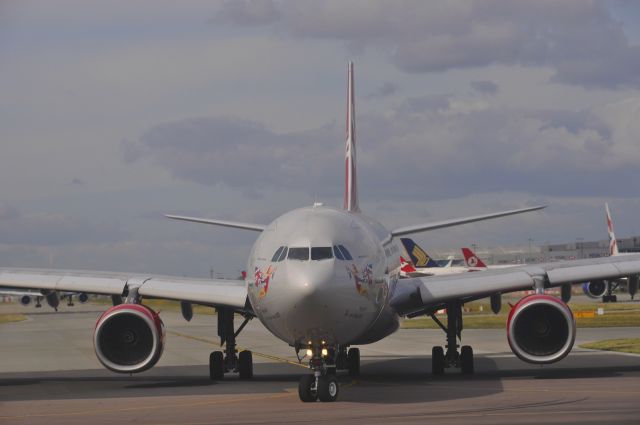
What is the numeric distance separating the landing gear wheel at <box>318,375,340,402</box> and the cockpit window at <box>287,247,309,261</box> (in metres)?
2.23

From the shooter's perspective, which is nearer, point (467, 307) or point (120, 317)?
point (120, 317)

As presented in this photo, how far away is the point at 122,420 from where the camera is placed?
16.9 m

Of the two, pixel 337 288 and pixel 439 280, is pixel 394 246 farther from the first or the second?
pixel 337 288

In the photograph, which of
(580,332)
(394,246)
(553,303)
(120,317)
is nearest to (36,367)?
(120,317)

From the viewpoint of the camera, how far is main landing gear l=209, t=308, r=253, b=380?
25453mm

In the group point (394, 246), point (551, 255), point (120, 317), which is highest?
point (551, 255)

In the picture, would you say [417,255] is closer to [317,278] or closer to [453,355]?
[453,355]

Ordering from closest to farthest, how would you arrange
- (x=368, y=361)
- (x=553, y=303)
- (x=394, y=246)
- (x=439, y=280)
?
1. (x=553, y=303)
2. (x=439, y=280)
3. (x=394, y=246)
4. (x=368, y=361)

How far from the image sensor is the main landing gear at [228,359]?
2545 cm

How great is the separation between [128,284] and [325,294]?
7984mm

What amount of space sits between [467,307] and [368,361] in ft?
191

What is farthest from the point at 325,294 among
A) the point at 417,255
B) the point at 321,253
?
the point at 417,255

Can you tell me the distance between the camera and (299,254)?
19281 millimetres

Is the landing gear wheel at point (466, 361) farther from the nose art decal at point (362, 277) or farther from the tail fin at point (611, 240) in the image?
the tail fin at point (611, 240)
